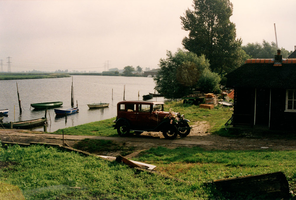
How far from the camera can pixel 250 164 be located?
9234 millimetres

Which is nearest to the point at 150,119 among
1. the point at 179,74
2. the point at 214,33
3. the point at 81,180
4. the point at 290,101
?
the point at 81,180

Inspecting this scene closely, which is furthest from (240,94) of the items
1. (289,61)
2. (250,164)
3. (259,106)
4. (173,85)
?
(173,85)

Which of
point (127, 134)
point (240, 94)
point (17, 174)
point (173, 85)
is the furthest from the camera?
point (173, 85)

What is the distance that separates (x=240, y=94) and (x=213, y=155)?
26.9 feet

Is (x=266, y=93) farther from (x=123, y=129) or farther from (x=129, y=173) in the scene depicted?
(x=129, y=173)

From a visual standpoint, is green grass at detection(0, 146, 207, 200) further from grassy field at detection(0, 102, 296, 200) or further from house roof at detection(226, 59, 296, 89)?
house roof at detection(226, 59, 296, 89)

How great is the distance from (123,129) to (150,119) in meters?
2.13

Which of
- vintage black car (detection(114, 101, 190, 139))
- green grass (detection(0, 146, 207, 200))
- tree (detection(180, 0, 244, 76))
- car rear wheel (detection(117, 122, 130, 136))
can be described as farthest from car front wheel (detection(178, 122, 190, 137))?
tree (detection(180, 0, 244, 76))

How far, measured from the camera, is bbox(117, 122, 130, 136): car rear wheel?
16252 millimetres

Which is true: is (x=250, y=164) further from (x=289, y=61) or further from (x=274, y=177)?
(x=289, y=61)

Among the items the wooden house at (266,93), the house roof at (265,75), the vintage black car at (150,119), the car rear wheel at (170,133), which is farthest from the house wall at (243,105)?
the car rear wheel at (170,133)

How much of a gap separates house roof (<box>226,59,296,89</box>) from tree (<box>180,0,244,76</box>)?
37392mm

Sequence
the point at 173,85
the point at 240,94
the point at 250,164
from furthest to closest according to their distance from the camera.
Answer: the point at 173,85 < the point at 240,94 < the point at 250,164

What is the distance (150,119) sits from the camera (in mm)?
15727
